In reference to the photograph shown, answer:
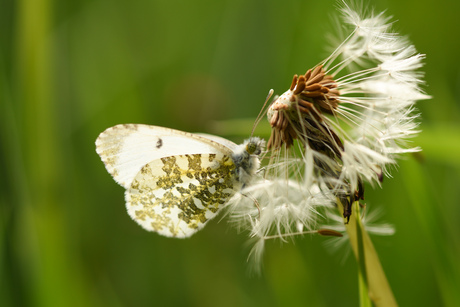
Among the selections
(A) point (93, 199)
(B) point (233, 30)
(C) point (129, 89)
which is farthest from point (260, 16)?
(A) point (93, 199)

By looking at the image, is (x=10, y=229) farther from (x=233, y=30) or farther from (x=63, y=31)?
(x=63, y=31)

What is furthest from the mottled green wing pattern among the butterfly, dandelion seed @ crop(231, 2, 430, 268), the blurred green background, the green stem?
the green stem

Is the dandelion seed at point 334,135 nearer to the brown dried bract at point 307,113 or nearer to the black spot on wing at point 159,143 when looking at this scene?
the brown dried bract at point 307,113

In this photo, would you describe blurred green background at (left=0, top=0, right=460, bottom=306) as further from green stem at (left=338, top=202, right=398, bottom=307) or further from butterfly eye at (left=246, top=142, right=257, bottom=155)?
butterfly eye at (left=246, top=142, right=257, bottom=155)

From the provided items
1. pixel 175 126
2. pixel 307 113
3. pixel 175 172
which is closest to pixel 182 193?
pixel 175 172

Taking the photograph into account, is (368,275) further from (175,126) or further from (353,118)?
(175,126)

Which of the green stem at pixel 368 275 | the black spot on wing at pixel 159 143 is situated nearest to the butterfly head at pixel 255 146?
the black spot on wing at pixel 159 143

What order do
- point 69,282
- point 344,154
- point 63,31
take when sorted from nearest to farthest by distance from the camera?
1. point 344,154
2. point 69,282
3. point 63,31
